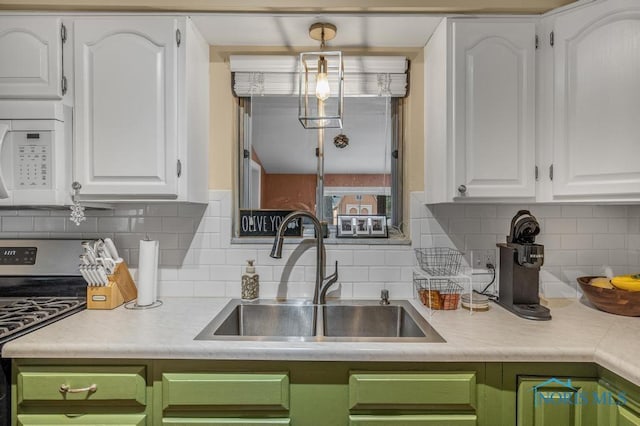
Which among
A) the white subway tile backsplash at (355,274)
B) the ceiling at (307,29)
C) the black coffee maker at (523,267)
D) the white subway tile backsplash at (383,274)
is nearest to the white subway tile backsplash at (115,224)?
the ceiling at (307,29)

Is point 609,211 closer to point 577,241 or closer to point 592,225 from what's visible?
point 592,225

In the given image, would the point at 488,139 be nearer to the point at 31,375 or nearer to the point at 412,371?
the point at 412,371

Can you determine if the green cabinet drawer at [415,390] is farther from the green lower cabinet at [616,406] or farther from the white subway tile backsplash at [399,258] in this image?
the white subway tile backsplash at [399,258]

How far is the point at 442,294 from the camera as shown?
1639mm

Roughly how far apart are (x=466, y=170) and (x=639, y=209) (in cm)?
100

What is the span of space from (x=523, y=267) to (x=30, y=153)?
6.73 feet

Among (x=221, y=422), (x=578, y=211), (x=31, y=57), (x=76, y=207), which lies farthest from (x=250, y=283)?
(x=578, y=211)

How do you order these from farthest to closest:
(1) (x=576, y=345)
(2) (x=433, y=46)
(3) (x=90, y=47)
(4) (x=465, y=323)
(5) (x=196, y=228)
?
(5) (x=196, y=228), (2) (x=433, y=46), (3) (x=90, y=47), (4) (x=465, y=323), (1) (x=576, y=345)

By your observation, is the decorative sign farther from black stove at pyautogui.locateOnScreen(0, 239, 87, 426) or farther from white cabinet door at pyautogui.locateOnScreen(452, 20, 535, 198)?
white cabinet door at pyautogui.locateOnScreen(452, 20, 535, 198)

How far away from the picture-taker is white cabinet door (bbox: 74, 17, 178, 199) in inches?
60.1

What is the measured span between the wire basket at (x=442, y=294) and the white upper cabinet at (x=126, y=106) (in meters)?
1.20

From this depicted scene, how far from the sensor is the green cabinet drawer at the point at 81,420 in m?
1.19

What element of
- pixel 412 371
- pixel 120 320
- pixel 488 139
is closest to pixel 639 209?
pixel 488 139

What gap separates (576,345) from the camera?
118 cm
